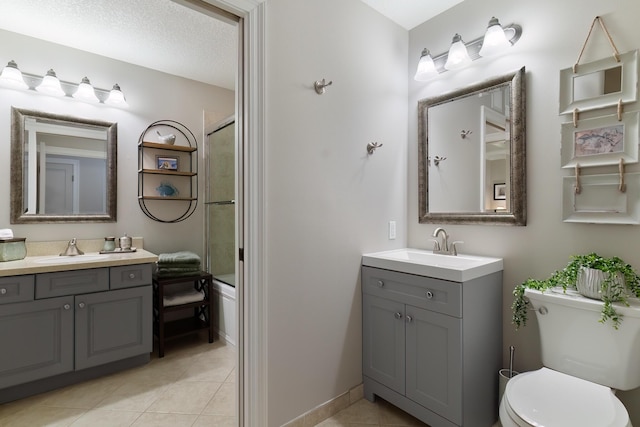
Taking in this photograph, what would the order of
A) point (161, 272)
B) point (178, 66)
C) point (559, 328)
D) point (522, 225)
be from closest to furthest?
point (559, 328)
point (522, 225)
point (161, 272)
point (178, 66)

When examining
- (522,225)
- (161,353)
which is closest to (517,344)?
(522,225)

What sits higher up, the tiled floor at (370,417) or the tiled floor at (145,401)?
the tiled floor at (370,417)

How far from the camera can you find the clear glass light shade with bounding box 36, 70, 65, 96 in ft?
7.61

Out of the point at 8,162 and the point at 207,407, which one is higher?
the point at 8,162

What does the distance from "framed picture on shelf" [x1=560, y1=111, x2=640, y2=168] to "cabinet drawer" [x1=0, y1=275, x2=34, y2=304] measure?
3110 millimetres

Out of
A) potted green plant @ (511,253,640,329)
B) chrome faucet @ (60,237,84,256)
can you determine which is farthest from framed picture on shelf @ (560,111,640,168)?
chrome faucet @ (60,237,84,256)

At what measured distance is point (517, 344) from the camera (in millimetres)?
1726

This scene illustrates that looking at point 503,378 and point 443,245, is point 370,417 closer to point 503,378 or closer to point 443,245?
point 503,378

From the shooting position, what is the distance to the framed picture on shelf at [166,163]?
9.61 ft

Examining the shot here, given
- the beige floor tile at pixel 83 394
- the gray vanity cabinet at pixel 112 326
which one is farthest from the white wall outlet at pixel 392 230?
the beige floor tile at pixel 83 394

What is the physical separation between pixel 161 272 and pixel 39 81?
68.5 inches

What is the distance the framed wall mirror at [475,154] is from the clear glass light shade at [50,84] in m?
2.74

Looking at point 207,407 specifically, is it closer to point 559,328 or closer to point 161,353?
point 161,353

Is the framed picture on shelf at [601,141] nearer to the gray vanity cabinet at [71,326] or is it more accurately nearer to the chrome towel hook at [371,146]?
the chrome towel hook at [371,146]
